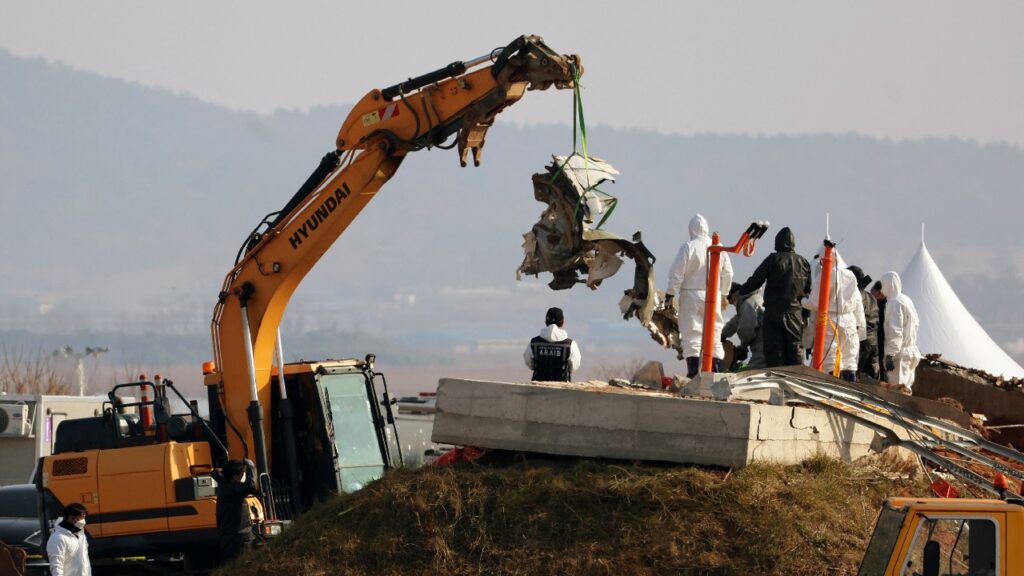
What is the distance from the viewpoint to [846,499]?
31.4 feet

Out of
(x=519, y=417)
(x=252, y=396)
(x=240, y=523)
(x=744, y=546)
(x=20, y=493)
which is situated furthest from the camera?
(x=20, y=493)

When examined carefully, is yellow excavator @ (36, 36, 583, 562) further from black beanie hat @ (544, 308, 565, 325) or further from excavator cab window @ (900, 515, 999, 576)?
excavator cab window @ (900, 515, 999, 576)

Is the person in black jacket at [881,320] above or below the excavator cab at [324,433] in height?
above

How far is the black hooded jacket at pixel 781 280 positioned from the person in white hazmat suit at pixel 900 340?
3.12 meters

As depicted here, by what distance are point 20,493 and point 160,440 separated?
390cm

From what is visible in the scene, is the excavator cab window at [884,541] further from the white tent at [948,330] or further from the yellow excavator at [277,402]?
the white tent at [948,330]

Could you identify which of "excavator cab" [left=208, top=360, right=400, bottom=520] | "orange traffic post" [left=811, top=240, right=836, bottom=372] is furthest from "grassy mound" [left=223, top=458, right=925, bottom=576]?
"orange traffic post" [left=811, top=240, right=836, bottom=372]

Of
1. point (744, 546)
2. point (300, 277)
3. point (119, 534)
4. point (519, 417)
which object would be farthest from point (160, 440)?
point (744, 546)

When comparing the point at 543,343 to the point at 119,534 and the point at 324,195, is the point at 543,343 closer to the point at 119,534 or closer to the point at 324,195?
the point at 324,195

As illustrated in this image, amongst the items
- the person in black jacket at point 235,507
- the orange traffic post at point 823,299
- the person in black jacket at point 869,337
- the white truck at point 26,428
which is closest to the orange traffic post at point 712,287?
the orange traffic post at point 823,299

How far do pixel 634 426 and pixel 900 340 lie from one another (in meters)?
9.98

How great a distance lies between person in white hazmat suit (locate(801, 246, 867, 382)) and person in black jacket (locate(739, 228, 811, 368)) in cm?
33

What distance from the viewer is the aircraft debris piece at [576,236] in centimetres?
1306

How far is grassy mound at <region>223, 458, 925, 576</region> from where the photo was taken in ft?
29.5
